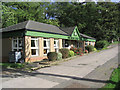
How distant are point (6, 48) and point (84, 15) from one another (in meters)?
29.0

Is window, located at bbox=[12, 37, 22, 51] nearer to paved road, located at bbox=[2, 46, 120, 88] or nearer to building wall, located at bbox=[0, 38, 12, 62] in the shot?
building wall, located at bbox=[0, 38, 12, 62]

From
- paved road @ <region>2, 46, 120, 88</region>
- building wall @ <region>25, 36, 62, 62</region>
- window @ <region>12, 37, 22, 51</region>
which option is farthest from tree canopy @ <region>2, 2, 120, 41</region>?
paved road @ <region>2, 46, 120, 88</region>

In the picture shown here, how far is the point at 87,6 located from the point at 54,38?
27.0 meters

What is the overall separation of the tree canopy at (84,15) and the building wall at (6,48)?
14.4 meters

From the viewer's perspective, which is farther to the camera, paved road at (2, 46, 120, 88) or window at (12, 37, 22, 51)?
window at (12, 37, 22, 51)

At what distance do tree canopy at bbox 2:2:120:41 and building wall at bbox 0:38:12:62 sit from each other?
47.4ft

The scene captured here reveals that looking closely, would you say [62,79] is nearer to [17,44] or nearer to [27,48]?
[27,48]

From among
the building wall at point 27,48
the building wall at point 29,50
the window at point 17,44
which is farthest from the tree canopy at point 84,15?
the building wall at point 27,48

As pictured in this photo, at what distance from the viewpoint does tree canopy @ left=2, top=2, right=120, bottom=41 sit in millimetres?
31156

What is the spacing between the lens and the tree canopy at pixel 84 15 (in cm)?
3116

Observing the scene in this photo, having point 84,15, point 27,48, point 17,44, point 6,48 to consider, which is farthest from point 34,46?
point 84,15

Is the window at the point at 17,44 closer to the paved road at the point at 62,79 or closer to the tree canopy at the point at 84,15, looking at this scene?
the paved road at the point at 62,79

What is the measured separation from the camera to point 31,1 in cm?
2941

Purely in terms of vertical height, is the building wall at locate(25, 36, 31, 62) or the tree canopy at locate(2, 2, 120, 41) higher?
the tree canopy at locate(2, 2, 120, 41)
